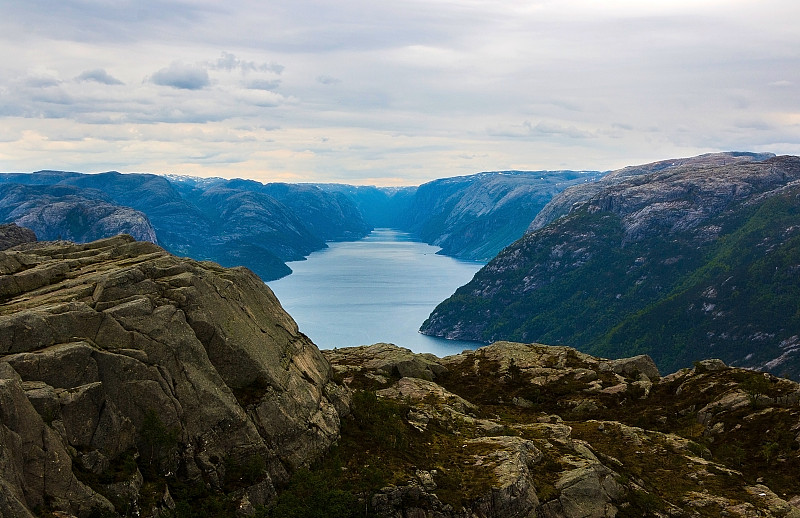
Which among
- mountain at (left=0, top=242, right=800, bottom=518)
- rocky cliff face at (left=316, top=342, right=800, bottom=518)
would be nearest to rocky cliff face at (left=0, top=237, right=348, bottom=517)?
mountain at (left=0, top=242, right=800, bottom=518)

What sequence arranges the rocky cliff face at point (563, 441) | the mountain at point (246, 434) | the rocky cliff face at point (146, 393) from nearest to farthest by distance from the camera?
1. the rocky cliff face at point (146, 393)
2. the mountain at point (246, 434)
3. the rocky cliff face at point (563, 441)

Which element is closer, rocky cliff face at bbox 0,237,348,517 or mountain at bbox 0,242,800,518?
rocky cliff face at bbox 0,237,348,517

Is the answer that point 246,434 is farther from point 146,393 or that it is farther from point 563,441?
point 563,441

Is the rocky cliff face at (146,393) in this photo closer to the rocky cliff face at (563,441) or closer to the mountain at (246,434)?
the mountain at (246,434)

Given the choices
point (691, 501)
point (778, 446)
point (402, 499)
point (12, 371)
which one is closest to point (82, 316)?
point (12, 371)

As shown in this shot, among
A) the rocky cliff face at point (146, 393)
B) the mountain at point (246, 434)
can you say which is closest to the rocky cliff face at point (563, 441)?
the mountain at point (246, 434)

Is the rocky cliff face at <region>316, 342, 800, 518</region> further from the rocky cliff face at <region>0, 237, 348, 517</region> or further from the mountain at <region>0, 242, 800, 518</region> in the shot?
the rocky cliff face at <region>0, 237, 348, 517</region>

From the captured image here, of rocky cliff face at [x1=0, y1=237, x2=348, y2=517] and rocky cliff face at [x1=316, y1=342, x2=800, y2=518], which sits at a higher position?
rocky cliff face at [x1=0, y1=237, x2=348, y2=517]
